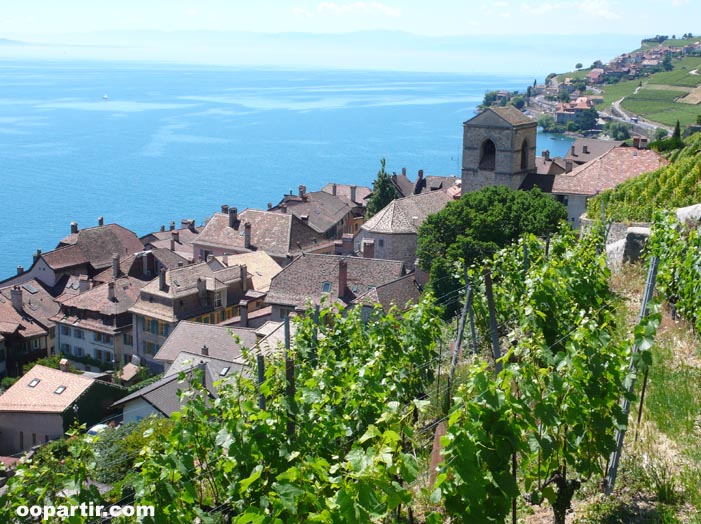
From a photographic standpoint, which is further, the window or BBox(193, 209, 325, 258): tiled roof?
BBox(193, 209, 325, 258): tiled roof

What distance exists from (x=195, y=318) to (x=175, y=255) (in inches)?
516

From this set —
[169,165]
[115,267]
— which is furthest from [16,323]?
[169,165]

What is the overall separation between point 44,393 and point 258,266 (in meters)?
20.4

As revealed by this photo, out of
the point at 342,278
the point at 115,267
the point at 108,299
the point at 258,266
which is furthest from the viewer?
the point at 115,267

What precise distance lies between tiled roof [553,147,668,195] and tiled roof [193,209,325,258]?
2023 cm

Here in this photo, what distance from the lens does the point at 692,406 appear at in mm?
9172

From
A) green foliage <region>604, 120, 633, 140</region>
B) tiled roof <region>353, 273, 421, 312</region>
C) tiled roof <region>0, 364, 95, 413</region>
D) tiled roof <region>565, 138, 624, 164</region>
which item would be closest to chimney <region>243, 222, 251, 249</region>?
tiled roof <region>353, 273, 421, 312</region>

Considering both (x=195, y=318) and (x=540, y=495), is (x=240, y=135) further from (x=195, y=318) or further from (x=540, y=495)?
(x=540, y=495)

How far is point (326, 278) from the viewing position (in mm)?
46938

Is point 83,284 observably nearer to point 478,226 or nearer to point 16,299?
point 16,299

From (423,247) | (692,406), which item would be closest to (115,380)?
(423,247)

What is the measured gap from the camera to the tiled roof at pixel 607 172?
169ft

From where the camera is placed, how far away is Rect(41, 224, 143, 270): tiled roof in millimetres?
63656

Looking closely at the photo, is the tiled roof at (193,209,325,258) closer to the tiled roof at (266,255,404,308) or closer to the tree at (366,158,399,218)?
the tree at (366,158,399,218)
